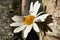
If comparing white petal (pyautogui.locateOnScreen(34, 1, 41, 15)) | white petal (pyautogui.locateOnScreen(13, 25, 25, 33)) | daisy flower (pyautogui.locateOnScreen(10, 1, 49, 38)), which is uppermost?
white petal (pyautogui.locateOnScreen(34, 1, 41, 15))

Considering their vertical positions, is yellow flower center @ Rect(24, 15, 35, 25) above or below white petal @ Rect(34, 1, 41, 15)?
below

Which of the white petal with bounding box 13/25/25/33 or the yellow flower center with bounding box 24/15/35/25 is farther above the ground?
the yellow flower center with bounding box 24/15/35/25

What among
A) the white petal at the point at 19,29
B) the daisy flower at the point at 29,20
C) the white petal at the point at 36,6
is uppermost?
the white petal at the point at 36,6

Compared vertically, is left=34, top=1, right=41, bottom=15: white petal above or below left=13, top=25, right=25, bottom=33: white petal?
above

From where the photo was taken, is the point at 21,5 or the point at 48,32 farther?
the point at 21,5

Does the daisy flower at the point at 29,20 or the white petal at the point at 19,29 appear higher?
the daisy flower at the point at 29,20

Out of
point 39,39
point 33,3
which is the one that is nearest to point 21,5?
point 33,3

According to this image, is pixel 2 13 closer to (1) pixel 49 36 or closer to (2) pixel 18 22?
(2) pixel 18 22

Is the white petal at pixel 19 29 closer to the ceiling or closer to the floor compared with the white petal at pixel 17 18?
closer to the floor
